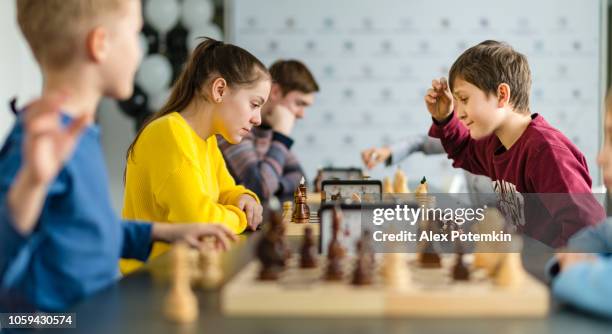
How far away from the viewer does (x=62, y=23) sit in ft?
4.23

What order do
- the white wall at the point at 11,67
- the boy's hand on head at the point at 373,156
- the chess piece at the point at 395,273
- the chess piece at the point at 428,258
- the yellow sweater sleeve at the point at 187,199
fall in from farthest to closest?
the white wall at the point at 11,67
the boy's hand on head at the point at 373,156
the yellow sweater sleeve at the point at 187,199
the chess piece at the point at 428,258
the chess piece at the point at 395,273

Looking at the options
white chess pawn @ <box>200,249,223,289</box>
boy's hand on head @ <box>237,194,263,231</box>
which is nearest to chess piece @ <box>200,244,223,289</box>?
white chess pawn @ <box>200,249,223,289</box>

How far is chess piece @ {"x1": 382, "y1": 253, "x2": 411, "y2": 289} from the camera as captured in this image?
43.6 inches

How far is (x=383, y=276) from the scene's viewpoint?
1.21 meters

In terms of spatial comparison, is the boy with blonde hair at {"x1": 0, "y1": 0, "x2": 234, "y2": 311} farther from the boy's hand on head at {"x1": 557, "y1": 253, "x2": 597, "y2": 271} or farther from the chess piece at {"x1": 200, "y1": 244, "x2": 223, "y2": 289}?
the boy's hand on head at {"x1": 557, "y1": 253, "x2": 597, "y2": 271}

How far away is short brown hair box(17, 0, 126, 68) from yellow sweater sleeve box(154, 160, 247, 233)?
2.11 feet

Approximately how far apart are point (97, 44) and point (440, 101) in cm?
177

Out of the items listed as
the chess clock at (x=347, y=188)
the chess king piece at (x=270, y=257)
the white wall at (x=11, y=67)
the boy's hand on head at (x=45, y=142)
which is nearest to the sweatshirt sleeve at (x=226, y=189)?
the chess clock at (x=347, y=188)

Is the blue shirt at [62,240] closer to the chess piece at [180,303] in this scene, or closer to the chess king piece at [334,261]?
the chess piece at [180,303]

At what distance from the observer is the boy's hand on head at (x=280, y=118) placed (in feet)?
11.8

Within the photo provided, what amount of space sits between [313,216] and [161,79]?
136 inches

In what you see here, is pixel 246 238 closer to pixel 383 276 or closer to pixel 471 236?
pixel 471 236

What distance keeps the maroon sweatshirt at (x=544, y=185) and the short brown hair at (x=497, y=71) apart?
0.09 m

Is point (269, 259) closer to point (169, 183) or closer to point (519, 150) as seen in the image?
point (169, 183)
